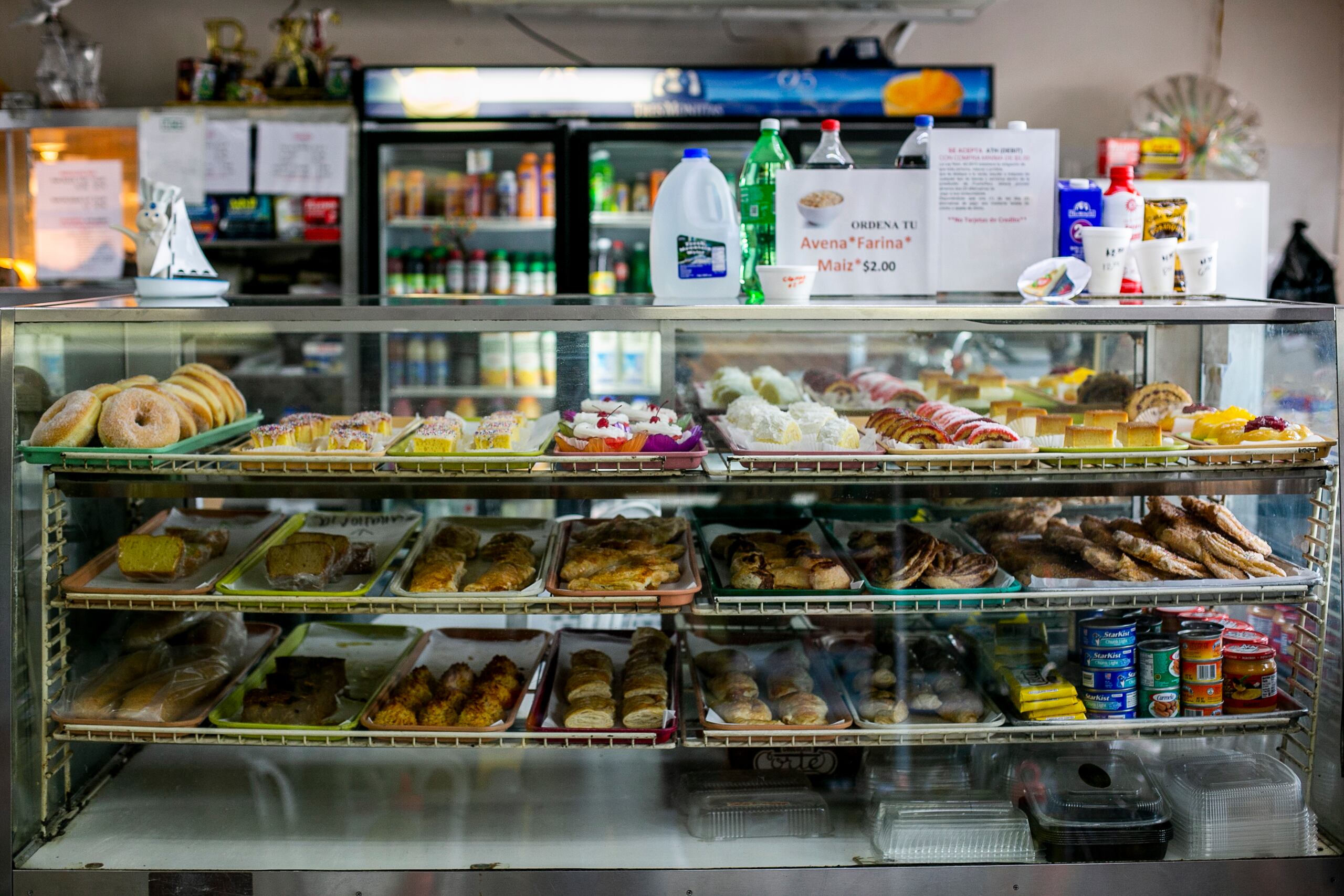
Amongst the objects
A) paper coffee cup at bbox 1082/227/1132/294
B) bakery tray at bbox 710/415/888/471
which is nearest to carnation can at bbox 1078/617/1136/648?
bakery tray at bbox 710/415/888/471

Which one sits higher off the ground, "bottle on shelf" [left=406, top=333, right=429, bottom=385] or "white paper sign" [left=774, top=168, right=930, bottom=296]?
"white paper sign" [left=774, top=168, right=930, bottom=296]

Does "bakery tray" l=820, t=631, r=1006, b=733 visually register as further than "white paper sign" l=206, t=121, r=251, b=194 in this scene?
No

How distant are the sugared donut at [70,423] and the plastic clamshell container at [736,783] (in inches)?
56.6

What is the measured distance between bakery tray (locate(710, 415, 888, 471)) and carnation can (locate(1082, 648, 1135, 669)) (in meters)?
0.66

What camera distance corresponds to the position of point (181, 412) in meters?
2.28

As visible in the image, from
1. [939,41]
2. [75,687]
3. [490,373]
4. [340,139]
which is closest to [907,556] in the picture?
[490,373]

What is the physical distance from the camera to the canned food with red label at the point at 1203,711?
2.28 m

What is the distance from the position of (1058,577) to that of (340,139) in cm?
395

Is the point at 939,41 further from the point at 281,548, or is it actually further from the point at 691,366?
the point at 281,548

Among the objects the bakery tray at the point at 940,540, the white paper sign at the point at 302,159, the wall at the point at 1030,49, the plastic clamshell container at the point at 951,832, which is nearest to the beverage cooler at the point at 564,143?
the white paper sign at the point at 302,159

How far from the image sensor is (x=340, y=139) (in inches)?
193

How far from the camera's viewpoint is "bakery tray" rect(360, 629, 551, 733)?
8.04ft

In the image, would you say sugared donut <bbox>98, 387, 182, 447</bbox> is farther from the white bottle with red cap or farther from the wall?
the wall

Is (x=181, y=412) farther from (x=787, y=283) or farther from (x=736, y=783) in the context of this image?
(x=736, y=783)
